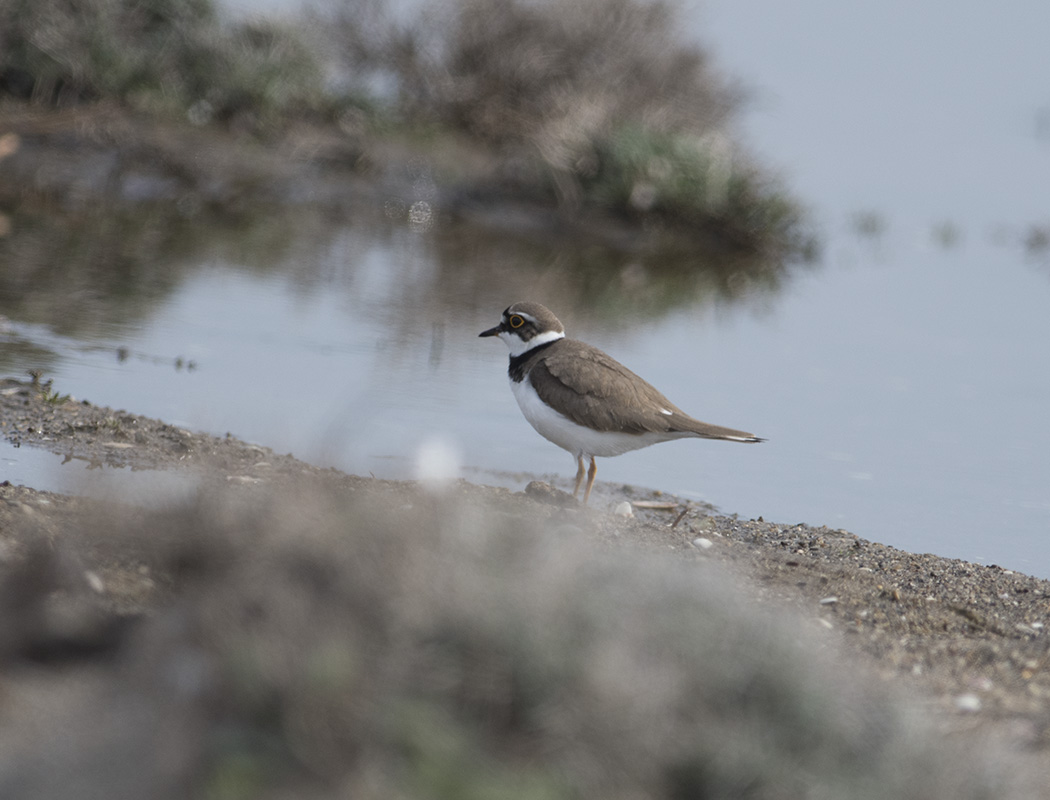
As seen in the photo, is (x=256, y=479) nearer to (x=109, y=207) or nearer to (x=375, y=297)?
(x=375, y=297)

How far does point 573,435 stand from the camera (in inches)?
311

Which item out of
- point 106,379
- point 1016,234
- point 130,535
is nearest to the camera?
point 130,535

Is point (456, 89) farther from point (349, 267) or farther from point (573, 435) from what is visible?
point (573, 435)

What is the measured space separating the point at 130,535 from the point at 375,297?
10.6m

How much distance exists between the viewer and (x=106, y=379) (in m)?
10.1

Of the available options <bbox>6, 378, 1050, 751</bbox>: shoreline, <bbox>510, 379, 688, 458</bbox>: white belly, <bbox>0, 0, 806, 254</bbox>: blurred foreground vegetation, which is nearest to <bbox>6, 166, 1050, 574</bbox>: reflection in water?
<bbox>510, 379, 688, 458</bbox>: white belly

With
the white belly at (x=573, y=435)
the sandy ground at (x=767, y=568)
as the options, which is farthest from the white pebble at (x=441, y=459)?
the white belly at (x=573, y=435)

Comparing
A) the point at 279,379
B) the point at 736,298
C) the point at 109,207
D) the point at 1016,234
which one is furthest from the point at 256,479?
the point at 1016,234

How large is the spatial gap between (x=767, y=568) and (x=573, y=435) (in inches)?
62.1

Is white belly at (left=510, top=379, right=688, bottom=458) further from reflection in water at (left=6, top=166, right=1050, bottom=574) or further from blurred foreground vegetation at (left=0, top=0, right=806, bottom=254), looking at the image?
blurred foreground vegetation at (left=0, top=0, right=806, bottom=254)

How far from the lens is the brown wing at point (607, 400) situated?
7.80 meters

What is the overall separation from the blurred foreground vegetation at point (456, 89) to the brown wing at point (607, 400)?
13.9 m

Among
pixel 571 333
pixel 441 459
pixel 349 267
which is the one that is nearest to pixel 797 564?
pixel 441 459

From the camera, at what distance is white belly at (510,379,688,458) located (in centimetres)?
786
